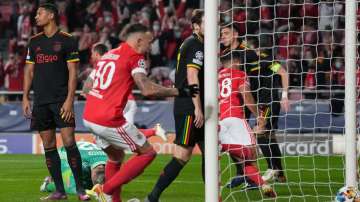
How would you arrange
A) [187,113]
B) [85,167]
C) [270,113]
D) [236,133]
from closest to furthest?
[187,113]
[236,133]
[85,167]
[270,113]

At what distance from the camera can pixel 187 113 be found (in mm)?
9219

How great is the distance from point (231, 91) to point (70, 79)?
1.91 meters

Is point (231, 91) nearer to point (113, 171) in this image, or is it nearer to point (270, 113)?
point (113, 171)

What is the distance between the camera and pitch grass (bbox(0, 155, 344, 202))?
10297 mm

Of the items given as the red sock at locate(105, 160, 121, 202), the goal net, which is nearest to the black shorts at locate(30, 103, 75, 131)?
the red sock at locate(105, 160, 121, 202)

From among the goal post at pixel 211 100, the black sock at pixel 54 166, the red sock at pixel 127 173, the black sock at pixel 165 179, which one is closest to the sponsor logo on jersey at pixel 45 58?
the black sock at pixel 54 166

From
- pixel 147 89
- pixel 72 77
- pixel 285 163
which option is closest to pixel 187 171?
pixel 285 163

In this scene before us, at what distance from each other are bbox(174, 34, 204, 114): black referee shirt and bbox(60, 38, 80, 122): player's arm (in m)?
1.14

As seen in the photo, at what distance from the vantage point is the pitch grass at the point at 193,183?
10.3 m

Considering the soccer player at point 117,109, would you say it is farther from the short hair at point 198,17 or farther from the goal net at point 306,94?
the goal net at point 306,94

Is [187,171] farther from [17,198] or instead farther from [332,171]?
[17,198]

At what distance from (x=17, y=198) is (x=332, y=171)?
18.8ft

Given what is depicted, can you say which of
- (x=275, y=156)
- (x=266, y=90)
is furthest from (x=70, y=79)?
(x=275, y=156)

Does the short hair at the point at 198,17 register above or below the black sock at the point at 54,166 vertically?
above
